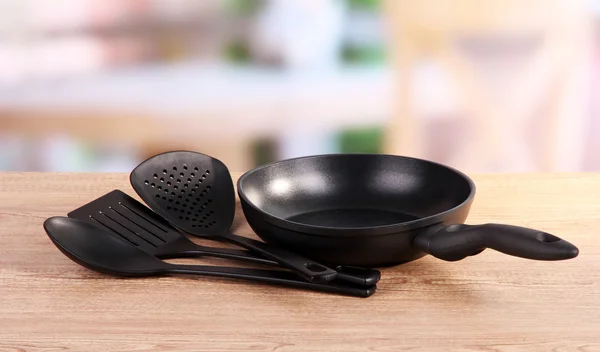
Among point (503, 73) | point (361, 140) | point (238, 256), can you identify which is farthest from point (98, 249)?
point (503, 73)

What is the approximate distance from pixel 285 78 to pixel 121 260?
6.53 feet

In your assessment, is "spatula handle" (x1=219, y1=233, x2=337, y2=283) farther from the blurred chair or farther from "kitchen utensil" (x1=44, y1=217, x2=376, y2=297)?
the blurred chair

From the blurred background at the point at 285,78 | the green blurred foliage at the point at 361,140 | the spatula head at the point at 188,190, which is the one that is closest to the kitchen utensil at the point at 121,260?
the spatula head at the point at 188,190

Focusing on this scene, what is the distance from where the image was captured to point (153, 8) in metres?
2.94

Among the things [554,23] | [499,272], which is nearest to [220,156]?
[554,23]

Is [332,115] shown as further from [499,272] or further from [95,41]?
[499,272]

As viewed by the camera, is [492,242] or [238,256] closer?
[492,242]

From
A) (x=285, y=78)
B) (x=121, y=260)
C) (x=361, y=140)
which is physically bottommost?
(x=361, y=140)

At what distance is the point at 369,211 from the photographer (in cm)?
110

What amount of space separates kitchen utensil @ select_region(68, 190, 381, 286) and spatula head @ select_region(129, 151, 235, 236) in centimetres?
2

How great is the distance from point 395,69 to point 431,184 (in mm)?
1761

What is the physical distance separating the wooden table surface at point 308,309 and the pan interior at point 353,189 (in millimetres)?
117

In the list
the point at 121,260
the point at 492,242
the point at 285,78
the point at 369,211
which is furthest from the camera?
the point at 285,78

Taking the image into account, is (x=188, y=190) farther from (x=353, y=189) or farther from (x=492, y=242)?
(x=492, y=242)
